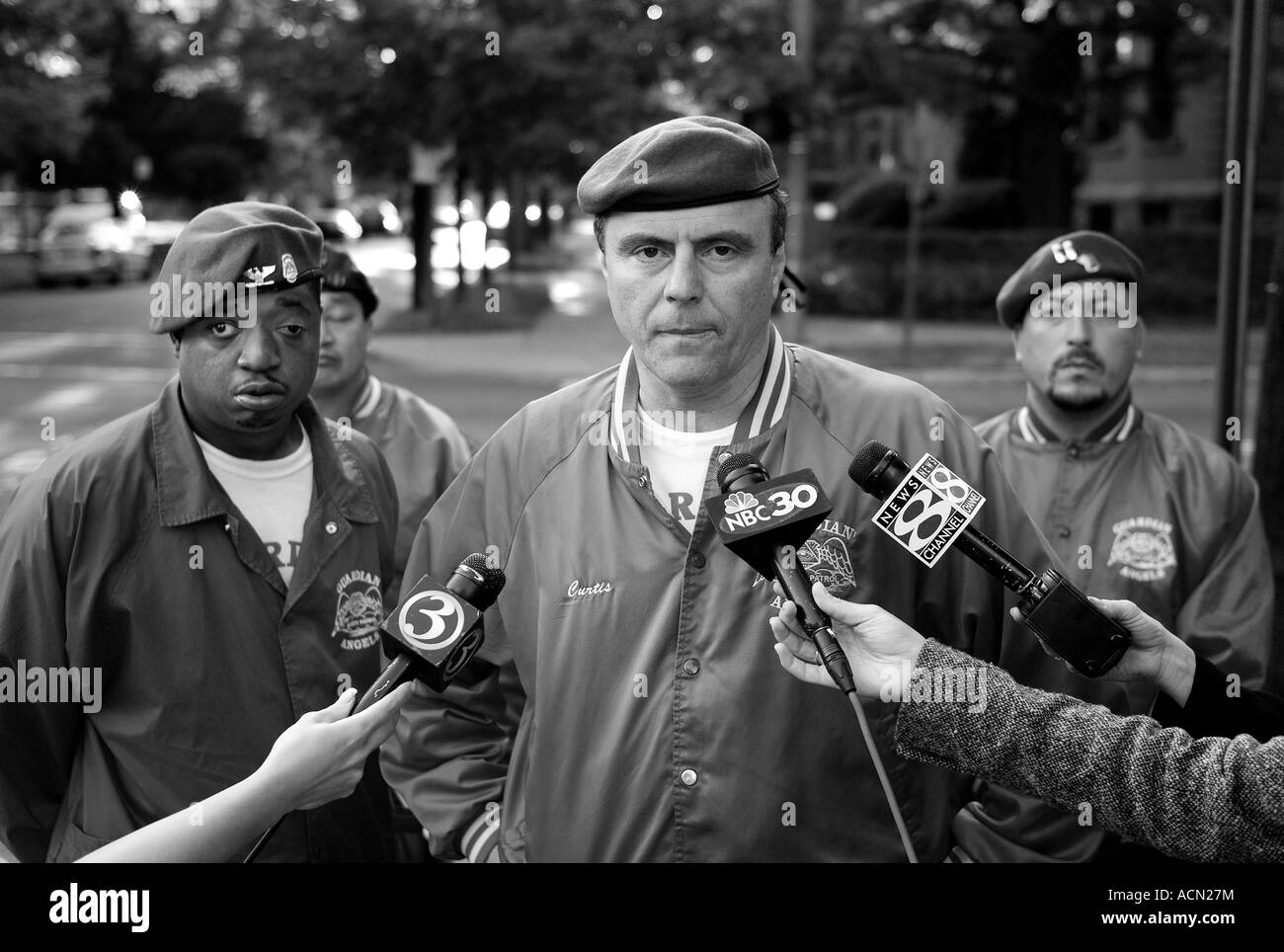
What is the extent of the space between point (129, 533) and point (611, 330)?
17991 millimetres

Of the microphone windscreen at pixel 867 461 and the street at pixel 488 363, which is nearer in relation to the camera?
the microphone windscreen at pixel 867 461

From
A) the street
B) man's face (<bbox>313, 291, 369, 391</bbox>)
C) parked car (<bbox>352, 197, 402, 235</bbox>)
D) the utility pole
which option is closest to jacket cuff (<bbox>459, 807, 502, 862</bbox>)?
man's face (<bbox>313, 291, 369, 391</bbox>)

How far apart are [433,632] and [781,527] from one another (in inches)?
23.7

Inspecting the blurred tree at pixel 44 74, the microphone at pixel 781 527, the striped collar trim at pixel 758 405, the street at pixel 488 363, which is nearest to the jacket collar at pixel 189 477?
the striped collar trim at pixel 758 405

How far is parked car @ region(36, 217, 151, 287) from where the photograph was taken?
Result: 107 ft

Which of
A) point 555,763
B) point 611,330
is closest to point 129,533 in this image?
point 555,763

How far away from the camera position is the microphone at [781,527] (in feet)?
7.15

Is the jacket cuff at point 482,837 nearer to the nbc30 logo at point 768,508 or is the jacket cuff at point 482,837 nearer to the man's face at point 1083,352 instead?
the nbc30 logo at point 768,508

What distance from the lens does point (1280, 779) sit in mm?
2182

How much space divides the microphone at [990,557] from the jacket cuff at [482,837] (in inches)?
43.5

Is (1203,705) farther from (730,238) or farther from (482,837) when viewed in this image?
(482,837)

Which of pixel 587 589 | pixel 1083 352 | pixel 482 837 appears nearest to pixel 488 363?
pixel 1083 352

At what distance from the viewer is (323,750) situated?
2361mm
